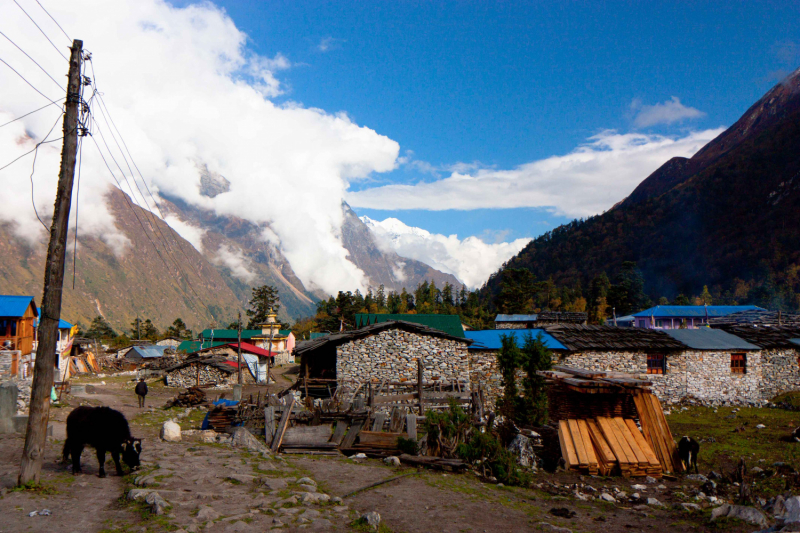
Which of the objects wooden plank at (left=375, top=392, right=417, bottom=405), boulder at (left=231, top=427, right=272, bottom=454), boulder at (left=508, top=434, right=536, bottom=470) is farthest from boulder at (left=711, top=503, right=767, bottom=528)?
wooden plank at (left=375, top=392, right=417, bottom=405)

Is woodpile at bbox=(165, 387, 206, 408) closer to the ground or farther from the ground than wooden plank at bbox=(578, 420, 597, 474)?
closer to the ground

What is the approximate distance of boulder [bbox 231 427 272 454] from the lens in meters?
14.4

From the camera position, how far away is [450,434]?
1345 cm

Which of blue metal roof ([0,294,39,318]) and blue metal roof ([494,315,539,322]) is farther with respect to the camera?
blue metal roof ([494,315,539,322])

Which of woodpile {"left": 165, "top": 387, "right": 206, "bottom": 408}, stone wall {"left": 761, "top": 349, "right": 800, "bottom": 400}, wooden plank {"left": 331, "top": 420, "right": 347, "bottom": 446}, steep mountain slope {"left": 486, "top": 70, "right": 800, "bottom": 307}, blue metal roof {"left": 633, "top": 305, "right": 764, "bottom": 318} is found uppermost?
steep mountain slope {"left": 486, "top": 70, "right": 800, "bottom": 307}

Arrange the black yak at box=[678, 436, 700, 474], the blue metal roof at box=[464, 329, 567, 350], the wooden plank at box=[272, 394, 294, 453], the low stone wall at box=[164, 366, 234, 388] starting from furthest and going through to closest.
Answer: the low stone wall at box=[164, 366, 234, 388] → the blue metal roof at box=[464, 329, 567, 350] → the wooden plank at box=[272, 394, 294, 453] → the black yak at box=[678, 436, 700, 474]

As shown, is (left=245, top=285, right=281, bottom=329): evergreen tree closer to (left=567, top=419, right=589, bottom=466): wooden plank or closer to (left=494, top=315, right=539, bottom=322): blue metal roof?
(left=494, top=315, right=539, bottom=322): blue metal roof

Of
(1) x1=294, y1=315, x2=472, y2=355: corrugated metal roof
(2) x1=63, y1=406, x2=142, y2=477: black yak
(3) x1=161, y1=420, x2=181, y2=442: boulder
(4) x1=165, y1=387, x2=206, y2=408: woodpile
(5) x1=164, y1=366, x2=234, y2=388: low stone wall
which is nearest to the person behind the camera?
(2) x1=63, y1=406, x2=142, y2=477: black yak

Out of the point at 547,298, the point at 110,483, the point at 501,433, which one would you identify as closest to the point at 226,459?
the point at 110,483

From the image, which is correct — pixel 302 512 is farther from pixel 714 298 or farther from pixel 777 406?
pixel 714 298

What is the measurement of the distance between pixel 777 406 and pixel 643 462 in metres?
20.9

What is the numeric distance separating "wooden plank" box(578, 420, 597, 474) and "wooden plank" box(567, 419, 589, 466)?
0.23ft

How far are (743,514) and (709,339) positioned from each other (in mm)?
25651

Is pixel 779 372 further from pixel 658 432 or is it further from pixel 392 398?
pixel 392 398
